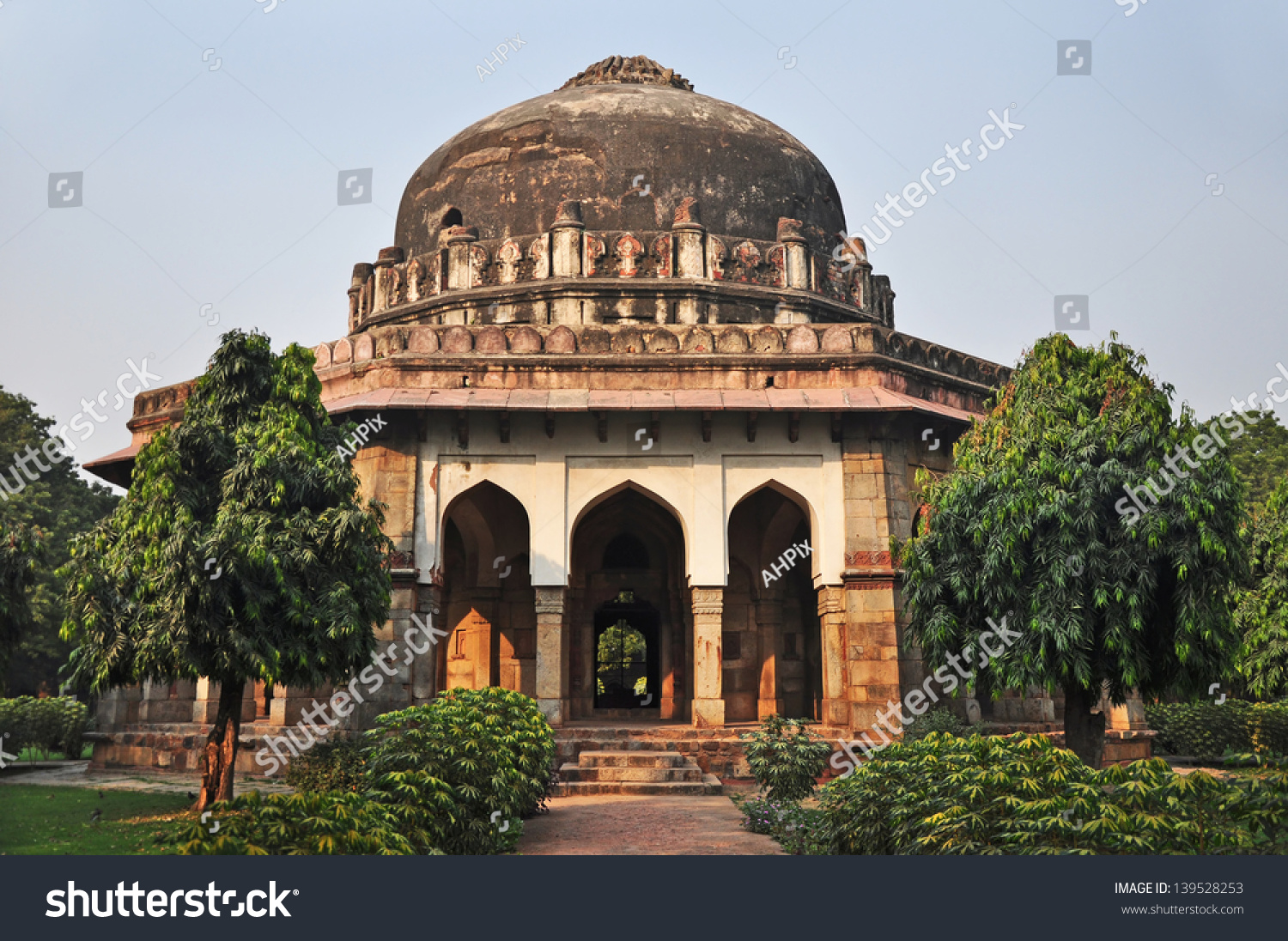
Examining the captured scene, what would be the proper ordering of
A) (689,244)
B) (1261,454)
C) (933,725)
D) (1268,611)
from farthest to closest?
(1261,454) → (689,244) → (1268,611) → (933,725)

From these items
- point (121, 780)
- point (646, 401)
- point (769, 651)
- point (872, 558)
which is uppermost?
point (646, 401)

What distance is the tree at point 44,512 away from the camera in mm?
25719

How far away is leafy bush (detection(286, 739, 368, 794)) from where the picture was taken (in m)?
10.5

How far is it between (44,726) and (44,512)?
982 cm

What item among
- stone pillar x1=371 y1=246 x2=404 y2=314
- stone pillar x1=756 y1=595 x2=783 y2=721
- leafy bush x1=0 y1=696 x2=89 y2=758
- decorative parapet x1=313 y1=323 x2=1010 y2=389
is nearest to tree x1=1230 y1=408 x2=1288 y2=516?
stone pillar x1=756 y1=595 x2=783 y2=721

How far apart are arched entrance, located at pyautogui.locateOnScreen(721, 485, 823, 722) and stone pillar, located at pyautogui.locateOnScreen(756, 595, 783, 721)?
0.04 feet

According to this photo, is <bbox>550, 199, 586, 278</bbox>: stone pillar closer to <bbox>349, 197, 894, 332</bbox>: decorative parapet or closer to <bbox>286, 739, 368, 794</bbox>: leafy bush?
<bbox>349, 197, 894, 332</bbox>: decorative parapet

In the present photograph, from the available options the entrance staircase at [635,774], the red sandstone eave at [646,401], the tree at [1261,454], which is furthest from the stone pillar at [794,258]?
the tree at [1261,454]

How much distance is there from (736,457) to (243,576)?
21.6 ft

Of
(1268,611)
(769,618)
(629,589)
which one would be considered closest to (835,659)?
(769,618)

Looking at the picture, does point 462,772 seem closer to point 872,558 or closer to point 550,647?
point 550,647

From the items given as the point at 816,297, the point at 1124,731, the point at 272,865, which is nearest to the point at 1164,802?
the point at 272,865

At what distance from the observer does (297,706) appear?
1352cm

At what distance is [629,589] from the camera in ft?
55.0
